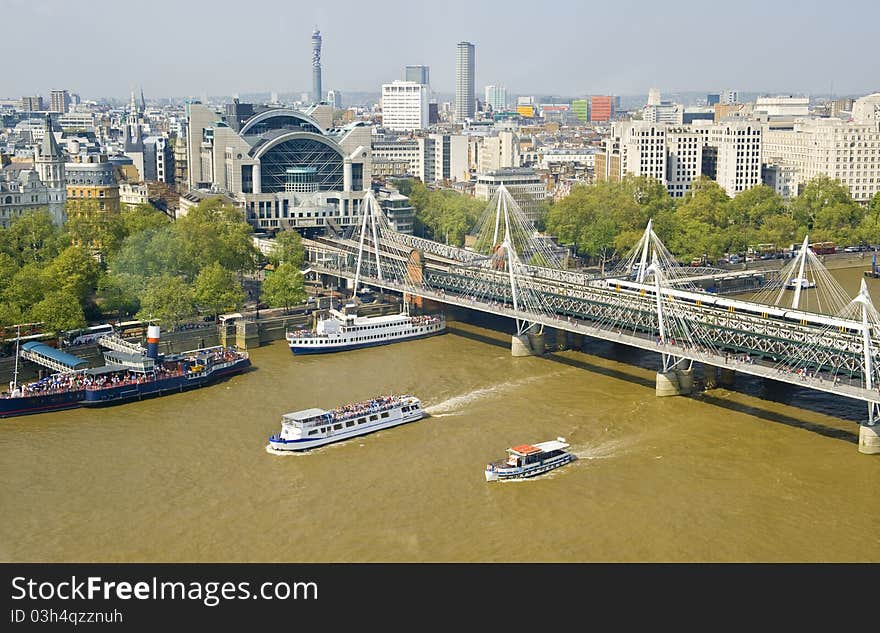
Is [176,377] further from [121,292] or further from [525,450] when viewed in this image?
[525,450]

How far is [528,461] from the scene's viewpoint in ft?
73.2

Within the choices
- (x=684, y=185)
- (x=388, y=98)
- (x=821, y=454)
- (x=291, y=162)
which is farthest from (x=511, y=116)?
(x=821, y=454)

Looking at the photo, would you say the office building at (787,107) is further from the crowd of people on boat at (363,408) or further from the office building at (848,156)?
the crowd of people on boat at (363,408)

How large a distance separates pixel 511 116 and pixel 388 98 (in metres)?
19.2

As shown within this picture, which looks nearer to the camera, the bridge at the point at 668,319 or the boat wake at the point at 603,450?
the boat wake at the point at 603,450

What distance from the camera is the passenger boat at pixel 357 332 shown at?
33938 mm

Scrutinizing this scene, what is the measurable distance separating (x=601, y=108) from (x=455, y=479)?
175m

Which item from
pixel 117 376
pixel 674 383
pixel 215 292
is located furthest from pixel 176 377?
pixel 674 383

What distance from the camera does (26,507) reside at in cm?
2089

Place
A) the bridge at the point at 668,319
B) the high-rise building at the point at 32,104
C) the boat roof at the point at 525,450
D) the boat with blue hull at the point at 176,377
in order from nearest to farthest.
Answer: the boat roof at the point at 525,450 < the bridge at the point at 668,319 < the boat with blue hull at the point at 176,377 < the high-rise building at the point at 32,104

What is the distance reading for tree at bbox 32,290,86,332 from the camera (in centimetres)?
3238

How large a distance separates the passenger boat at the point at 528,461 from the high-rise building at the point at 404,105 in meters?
132

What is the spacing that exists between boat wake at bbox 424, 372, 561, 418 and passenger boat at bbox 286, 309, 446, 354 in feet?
21.5

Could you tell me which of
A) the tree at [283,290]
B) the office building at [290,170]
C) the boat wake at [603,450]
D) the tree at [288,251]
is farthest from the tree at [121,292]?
the boat wake at [603,450]
